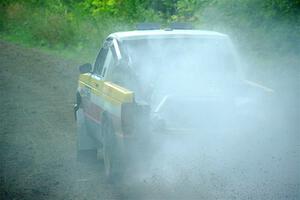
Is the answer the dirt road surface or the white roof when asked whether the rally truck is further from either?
the dirt road surface

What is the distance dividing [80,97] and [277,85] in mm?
6091

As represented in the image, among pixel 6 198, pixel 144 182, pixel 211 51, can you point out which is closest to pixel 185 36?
pixel 211 51

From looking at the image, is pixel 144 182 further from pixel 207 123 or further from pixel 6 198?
pixel 6 198

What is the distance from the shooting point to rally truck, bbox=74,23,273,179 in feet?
29.6

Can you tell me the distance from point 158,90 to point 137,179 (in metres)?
1.09

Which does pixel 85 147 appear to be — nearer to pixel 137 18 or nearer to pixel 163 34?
pixel 163 34

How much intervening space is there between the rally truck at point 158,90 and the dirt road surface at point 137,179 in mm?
363

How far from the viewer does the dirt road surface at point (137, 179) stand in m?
8.70

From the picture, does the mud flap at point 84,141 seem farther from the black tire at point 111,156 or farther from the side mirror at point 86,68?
the black tire at point 111,156

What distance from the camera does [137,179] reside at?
958 cm

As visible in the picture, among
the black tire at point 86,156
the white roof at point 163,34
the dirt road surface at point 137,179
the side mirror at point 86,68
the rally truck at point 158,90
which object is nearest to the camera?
the dirt road surface at point 137,179

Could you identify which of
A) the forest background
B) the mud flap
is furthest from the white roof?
the forest background

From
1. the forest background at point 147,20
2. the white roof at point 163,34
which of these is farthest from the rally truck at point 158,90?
the forest background at point 147,20

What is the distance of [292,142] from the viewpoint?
9836mm
